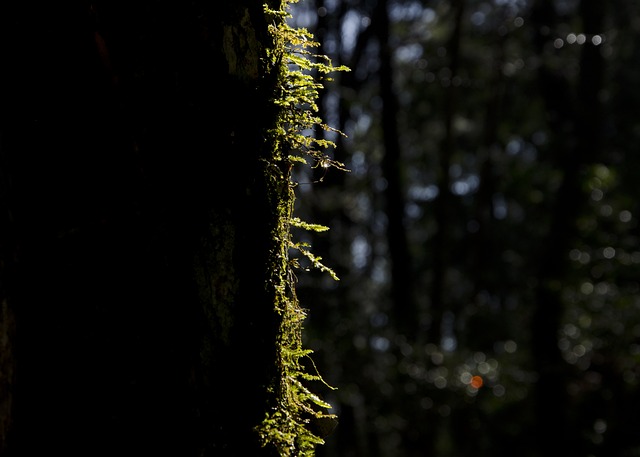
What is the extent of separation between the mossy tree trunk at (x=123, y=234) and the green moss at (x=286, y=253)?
9cm

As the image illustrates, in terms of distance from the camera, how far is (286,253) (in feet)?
4.91

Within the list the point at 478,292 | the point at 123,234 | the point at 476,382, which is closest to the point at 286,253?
the point at 123,234

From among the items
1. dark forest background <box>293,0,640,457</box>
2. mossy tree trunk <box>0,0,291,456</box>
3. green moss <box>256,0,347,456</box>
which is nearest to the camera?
mossy tree trunk <box>0,0,291,456</box>

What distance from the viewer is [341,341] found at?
857cm

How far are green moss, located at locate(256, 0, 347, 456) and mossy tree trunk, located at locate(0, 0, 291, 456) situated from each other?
3.7 inches

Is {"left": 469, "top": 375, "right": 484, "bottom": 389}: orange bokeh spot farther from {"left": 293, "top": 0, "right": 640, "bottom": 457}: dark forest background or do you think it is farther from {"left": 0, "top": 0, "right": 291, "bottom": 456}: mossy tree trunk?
{"left": 0, "top": 0, "right": 291, "bottom": 456}: mossy tree trunk

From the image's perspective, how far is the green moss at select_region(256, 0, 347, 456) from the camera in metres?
1.40

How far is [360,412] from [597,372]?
3215mm

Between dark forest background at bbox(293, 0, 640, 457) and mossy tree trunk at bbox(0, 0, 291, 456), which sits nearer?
mossy tree trunk at bbox(0, 0, 291, 456)

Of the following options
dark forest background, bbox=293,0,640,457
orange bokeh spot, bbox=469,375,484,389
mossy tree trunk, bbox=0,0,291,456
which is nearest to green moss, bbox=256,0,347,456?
mossy tree trunk, bbox=0,0,291,456

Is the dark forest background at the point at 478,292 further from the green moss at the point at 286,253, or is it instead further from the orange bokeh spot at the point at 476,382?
the green moss at the point at 286,253

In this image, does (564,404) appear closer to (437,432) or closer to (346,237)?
(437,432)

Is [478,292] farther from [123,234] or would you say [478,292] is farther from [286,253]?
[123,234]

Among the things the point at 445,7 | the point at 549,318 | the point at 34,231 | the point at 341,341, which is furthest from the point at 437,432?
the point at 34,231
